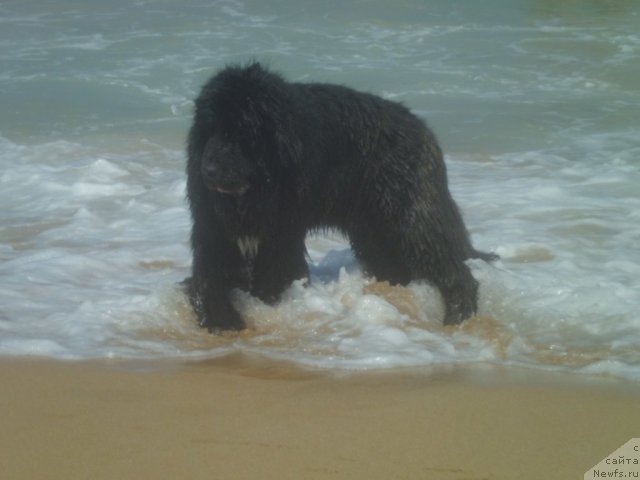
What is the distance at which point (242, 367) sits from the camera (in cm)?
476

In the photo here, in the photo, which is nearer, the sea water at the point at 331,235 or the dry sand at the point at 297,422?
the dry sand at the point at 297,422

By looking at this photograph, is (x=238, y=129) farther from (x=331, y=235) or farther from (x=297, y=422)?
(x=331, y=235)

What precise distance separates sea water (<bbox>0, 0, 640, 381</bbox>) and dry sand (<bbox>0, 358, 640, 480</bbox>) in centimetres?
33

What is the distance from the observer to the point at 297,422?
155 inches

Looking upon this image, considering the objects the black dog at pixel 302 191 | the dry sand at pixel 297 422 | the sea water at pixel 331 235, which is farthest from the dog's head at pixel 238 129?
the dry sand at pixel 297 422

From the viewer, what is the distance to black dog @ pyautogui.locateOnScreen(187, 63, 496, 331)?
507 cm

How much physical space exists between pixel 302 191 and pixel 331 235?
2.05m

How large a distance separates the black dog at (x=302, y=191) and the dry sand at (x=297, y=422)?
0.78m

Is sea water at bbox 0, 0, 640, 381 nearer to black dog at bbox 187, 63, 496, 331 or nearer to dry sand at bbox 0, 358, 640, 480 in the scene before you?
black dog at bbox 187, 63, 496, 331

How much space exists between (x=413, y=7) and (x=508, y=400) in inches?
678

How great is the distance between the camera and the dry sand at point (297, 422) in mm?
3535

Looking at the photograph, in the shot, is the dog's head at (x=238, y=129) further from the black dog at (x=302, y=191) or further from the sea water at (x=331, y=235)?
the sea water at (x=331, y=235)

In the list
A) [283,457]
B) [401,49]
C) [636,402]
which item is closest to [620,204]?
[636,402]

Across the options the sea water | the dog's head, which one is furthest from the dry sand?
the dog's head
